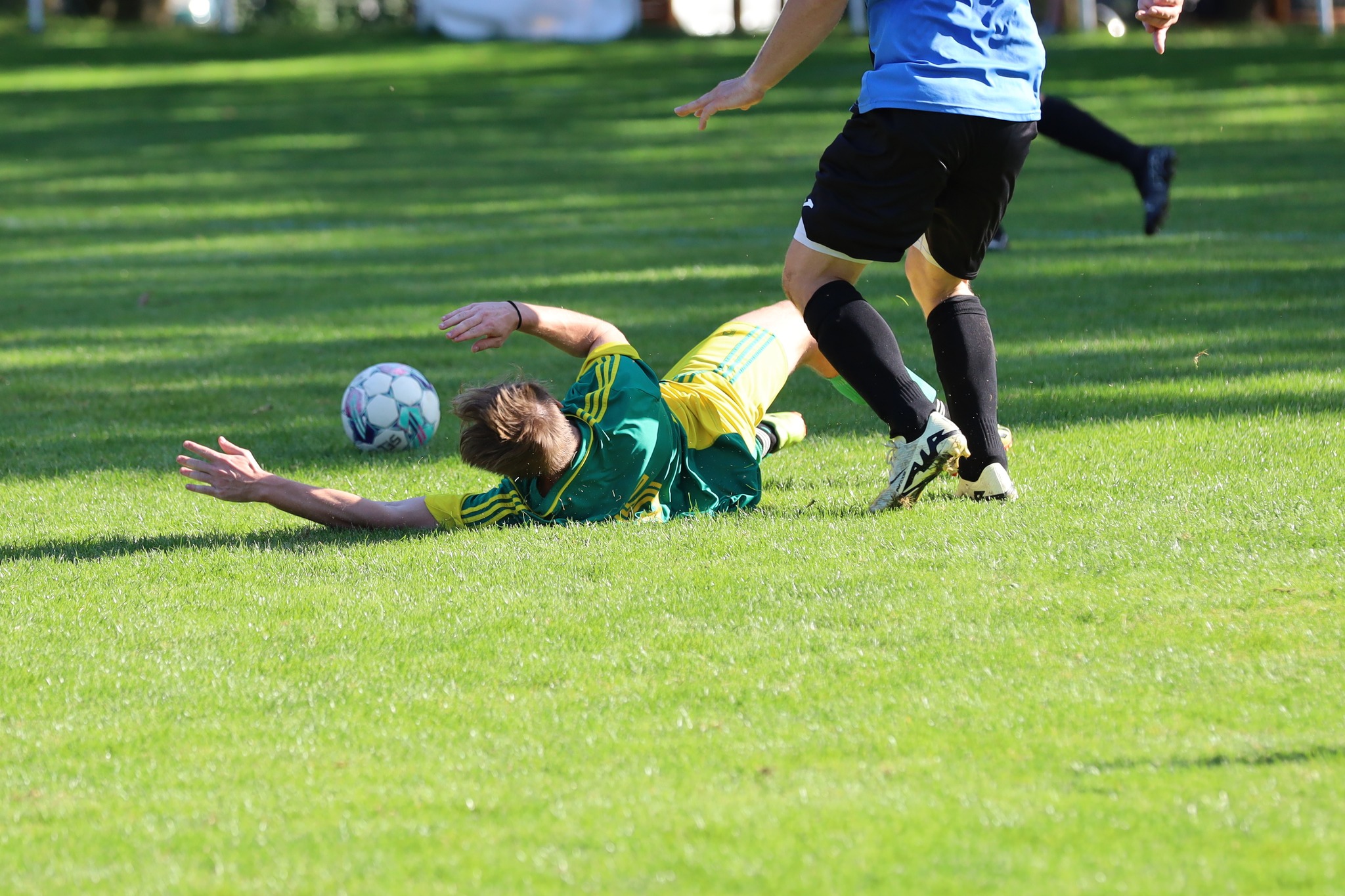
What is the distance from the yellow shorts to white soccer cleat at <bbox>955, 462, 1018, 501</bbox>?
0.74 meters

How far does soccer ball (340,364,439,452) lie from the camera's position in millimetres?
6012

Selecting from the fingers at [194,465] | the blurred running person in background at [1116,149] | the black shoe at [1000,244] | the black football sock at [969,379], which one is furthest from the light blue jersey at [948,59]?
the black shoe at [1000,244]

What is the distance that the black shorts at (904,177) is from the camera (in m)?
4.21

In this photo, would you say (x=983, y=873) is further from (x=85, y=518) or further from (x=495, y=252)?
(x=495, y=252)

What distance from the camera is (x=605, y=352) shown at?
189 inches

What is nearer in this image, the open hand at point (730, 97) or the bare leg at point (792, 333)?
the open hand at point (730, 97)

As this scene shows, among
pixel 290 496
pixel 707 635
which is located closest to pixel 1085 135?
pixel 290 496

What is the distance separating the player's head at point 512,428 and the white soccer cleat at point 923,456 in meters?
0.98

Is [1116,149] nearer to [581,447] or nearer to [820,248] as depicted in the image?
[820,248]

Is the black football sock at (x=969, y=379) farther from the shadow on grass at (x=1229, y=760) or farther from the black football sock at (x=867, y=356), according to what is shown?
the shadow on grass at (x=1229, y=760)

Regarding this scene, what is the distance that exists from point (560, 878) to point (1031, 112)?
9.13 feet

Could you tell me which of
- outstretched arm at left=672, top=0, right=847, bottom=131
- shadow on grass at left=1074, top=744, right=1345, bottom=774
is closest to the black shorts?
outstretched arm at left=672, top=0, right=847, bottom=131

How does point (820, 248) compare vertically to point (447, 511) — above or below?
above

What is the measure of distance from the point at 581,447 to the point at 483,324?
49cm
